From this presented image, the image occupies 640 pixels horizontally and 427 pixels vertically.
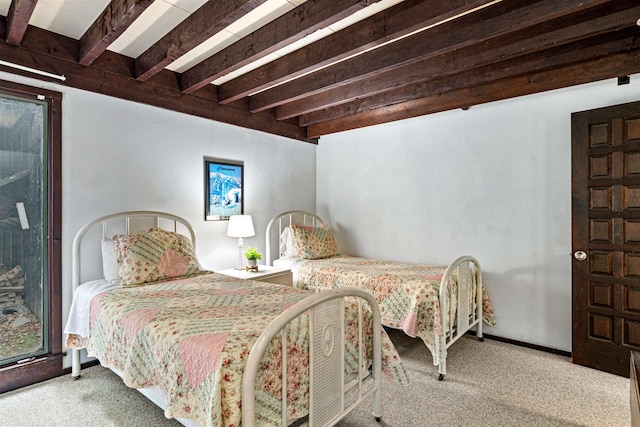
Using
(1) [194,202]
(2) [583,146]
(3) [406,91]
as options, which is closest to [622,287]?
(2) [583,146]

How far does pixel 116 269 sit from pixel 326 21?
2321 mm

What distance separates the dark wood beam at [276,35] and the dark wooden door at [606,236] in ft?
7.06

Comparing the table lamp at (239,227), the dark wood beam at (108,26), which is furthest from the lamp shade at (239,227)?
the dark wood beam at (108,26)

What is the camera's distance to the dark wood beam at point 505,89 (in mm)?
2736

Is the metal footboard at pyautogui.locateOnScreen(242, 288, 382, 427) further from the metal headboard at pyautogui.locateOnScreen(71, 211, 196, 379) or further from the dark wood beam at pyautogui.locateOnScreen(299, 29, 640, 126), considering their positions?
the dark wood beam at pyautogui.locateOnScreen(299, 29, 640, 126)

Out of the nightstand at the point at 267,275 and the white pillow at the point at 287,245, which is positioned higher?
the white pillow at the point at 287,245

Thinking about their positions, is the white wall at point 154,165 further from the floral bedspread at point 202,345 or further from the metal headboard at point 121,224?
the floral bedspread at point 202,345

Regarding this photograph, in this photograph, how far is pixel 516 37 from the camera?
97.0 inches

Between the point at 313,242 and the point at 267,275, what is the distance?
0.89 meters

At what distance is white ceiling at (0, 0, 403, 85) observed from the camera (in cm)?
221

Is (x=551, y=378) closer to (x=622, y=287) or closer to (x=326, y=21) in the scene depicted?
(x=622, y=287)

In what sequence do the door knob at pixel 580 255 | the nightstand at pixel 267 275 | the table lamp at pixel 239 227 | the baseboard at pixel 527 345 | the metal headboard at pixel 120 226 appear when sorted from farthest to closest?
the table lamp at pixel 239 227 → the nightstand at pixel 267 275 → the baseboard at pixel 527 345 → the door knob at pixel 580 255 → the metal headboard at pixel 120 226

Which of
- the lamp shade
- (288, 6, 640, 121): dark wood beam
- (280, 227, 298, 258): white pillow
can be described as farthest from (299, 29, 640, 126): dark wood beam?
the lamp shade

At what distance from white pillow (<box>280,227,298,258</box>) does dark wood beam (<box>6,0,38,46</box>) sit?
2803 millimetres
